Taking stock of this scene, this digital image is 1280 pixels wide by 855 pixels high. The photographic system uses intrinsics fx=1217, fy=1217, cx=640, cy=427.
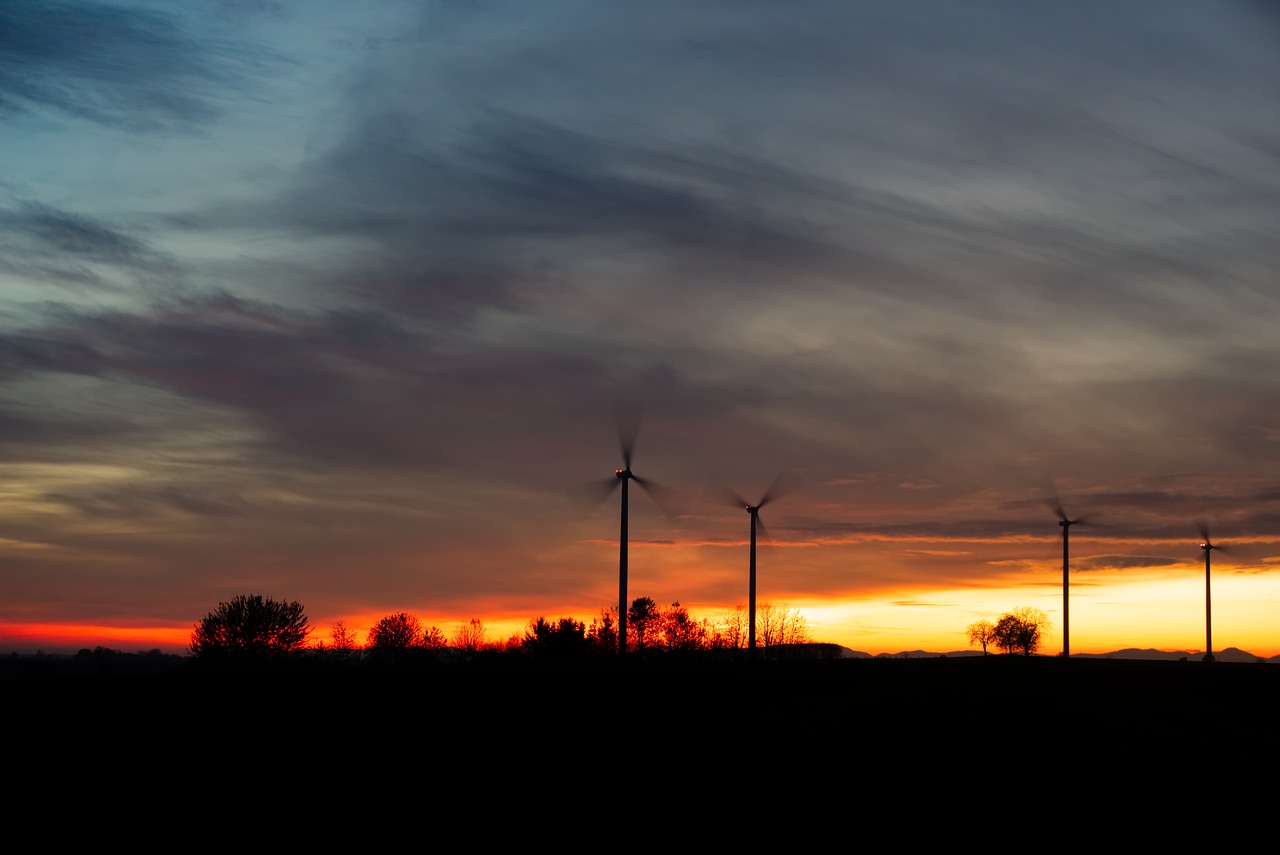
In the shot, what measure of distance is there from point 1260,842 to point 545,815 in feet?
116

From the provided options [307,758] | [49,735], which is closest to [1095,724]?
[307,758]

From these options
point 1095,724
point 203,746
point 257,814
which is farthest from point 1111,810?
point 203,746

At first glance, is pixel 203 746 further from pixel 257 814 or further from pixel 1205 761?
pixel 1205 761

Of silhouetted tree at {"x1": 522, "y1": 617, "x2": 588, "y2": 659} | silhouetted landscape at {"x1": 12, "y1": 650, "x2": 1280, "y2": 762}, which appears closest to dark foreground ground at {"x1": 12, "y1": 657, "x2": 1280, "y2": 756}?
silhouetted landscape at {"x1": 12, "y1": 650, "x2": 1280, "y2": 762}

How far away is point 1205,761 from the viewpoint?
72625 mm

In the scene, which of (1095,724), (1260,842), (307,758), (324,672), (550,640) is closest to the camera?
(1260,842)

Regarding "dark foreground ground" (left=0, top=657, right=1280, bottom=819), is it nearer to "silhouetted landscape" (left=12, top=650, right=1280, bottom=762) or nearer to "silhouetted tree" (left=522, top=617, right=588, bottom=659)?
"silhouetted landscape" (left=12, top=650, right=1280, bottom=762)

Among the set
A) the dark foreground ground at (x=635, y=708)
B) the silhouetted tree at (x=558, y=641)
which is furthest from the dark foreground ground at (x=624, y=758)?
the silhouetted tree at (x=558, y=641)

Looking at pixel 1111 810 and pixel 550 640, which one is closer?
pixel 1111 810

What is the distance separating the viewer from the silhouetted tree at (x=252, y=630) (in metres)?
186

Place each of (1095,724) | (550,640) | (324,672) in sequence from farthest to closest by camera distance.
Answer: (550,640) → (324,672) → (1095,724)

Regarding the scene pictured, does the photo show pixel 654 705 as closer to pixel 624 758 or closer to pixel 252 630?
pixel 624 758

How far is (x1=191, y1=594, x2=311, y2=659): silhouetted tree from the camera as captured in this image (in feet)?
609

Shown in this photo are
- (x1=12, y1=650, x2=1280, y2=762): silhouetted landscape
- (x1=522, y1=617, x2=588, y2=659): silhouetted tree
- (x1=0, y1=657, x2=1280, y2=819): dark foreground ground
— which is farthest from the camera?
(x1=522, y1=617, x2=588, y2=659): silhouetted tree
